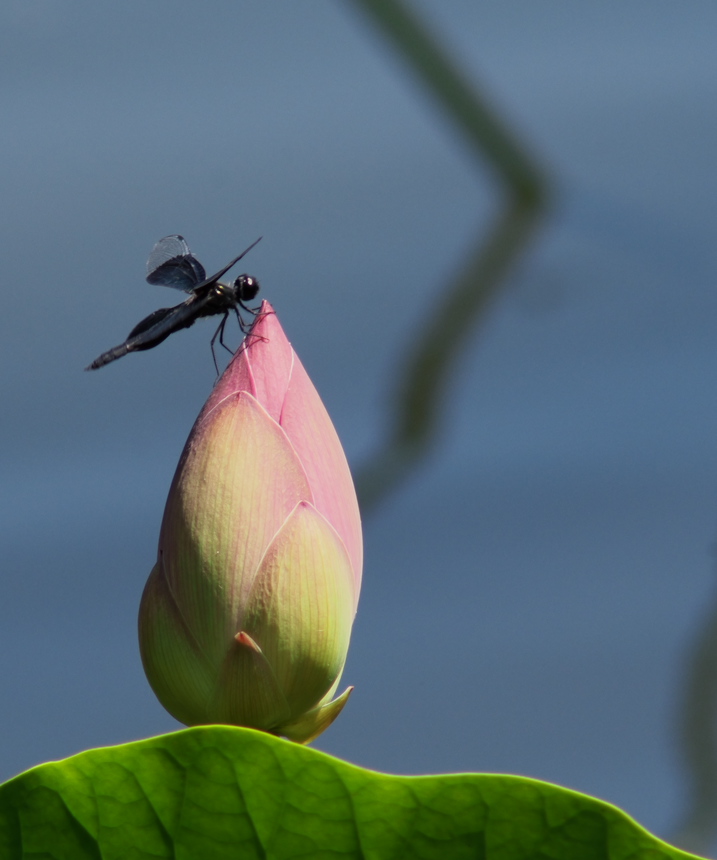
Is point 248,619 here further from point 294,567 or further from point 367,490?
point 367,490

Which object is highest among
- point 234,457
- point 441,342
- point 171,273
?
point 441,342

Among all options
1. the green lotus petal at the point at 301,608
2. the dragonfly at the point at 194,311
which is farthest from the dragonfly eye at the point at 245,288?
the green lotus petal at the point at 301,608

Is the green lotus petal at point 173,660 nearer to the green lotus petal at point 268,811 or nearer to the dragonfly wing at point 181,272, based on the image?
the green lotus petal at point 268,811

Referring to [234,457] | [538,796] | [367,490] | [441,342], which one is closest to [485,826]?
[538,796]

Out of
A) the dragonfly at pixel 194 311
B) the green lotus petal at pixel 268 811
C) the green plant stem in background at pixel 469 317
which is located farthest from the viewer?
the green plant stem in background at pixel 469 317

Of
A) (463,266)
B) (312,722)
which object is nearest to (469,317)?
(463,266)

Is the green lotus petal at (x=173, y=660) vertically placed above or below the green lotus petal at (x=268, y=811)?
above
